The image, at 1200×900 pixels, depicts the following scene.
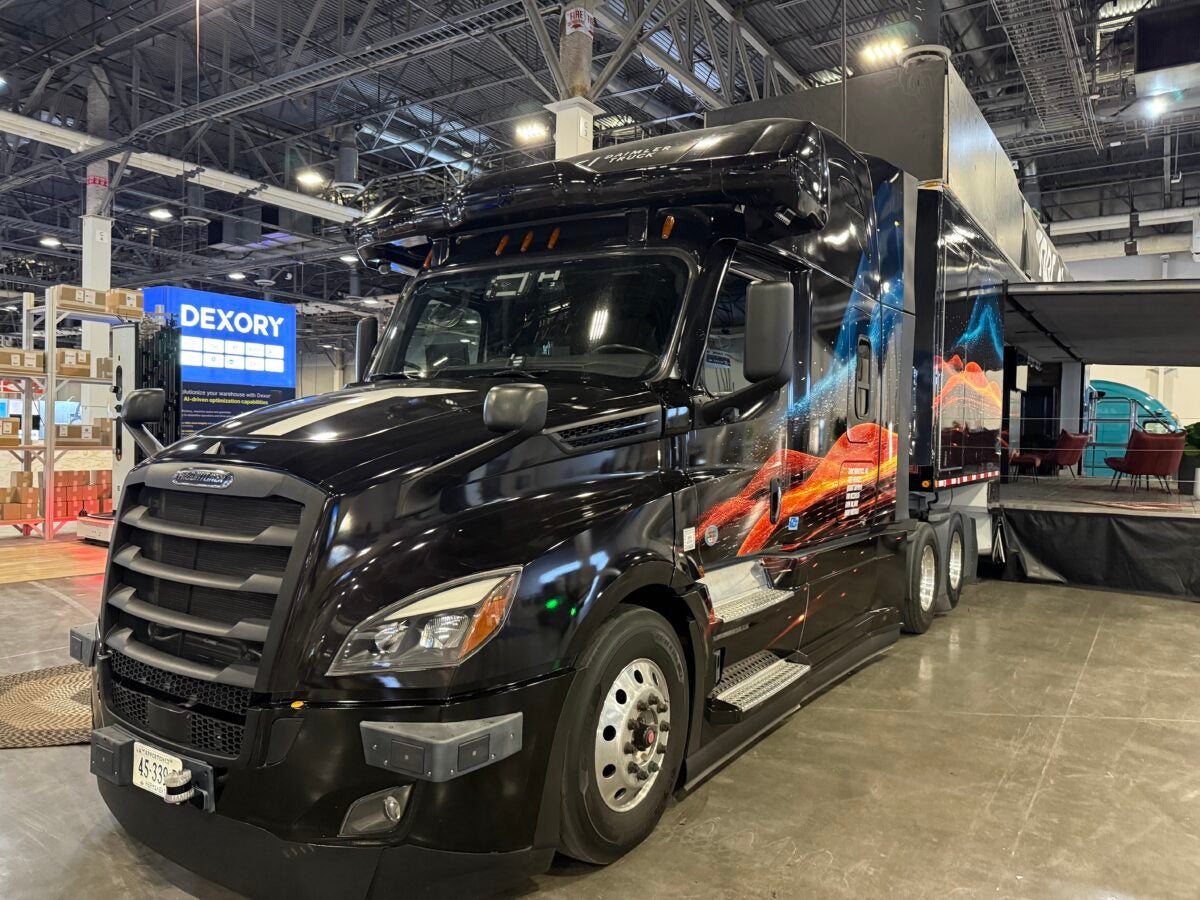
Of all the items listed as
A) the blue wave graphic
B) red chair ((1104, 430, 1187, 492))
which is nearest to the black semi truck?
the blue wave graphic

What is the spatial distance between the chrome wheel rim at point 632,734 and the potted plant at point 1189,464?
33.5ft

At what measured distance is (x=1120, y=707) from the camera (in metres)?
5.03

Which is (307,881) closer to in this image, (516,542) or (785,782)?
(516,542)

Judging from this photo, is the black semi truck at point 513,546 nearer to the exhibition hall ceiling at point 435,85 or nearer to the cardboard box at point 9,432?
the exhibition hall ceiling at point 435,85

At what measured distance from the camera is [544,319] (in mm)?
3686

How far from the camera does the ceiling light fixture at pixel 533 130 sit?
47.9ft

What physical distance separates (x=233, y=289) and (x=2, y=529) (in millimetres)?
20617

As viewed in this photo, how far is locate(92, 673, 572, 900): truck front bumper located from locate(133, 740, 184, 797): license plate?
0.04m

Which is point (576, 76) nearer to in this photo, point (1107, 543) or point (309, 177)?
point (1107, 543)

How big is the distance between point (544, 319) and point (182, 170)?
14462 millimetres

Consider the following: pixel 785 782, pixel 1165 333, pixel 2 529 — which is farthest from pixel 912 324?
pixel 2 529

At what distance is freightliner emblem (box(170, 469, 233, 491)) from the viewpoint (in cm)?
264

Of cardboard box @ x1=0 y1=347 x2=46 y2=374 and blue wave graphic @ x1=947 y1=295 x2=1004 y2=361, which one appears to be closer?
blue wave graphic @ x1=947 y1=295 x2=1004 y2=361

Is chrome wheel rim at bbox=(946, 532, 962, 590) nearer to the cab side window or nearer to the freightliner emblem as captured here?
the cab side window
